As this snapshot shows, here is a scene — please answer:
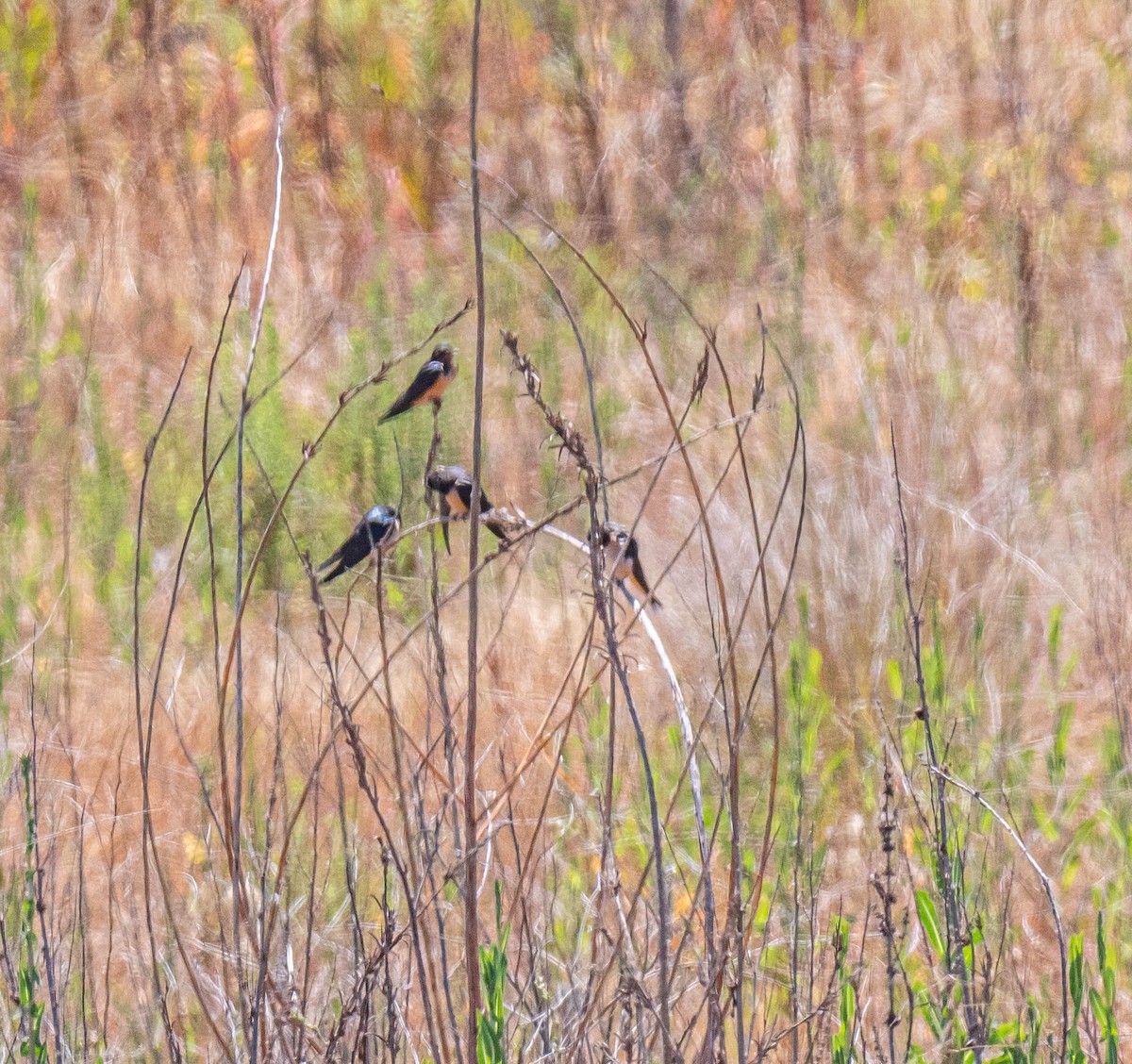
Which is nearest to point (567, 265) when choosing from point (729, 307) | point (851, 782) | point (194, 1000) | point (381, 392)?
point (729, 307)

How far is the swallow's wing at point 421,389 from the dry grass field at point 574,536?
21 cm

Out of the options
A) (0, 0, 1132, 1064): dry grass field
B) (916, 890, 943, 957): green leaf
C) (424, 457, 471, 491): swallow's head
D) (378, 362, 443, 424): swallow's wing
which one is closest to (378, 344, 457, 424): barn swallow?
(378, 362, 443, 424): swallow's wing

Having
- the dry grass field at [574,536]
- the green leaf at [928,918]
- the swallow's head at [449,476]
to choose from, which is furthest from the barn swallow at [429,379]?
the green leaf at [928,918]

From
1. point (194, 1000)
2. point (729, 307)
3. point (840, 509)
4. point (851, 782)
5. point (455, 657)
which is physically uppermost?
point (729, 307)

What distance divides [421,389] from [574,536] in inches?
35.8

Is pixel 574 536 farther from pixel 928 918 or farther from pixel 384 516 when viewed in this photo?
pixel 928 918

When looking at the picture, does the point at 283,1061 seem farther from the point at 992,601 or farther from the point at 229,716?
the point at 992,601

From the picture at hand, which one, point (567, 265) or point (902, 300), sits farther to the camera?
point (567, 265)

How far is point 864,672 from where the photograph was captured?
2.61 m

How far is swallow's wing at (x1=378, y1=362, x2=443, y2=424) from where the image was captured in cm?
192

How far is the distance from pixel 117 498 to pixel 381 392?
72 centimetres

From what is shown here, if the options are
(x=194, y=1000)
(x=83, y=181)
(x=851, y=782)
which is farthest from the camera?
(x=83, y=181)

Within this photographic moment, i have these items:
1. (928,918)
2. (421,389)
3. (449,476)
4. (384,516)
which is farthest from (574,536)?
(928,918)

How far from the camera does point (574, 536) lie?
3.02 m
